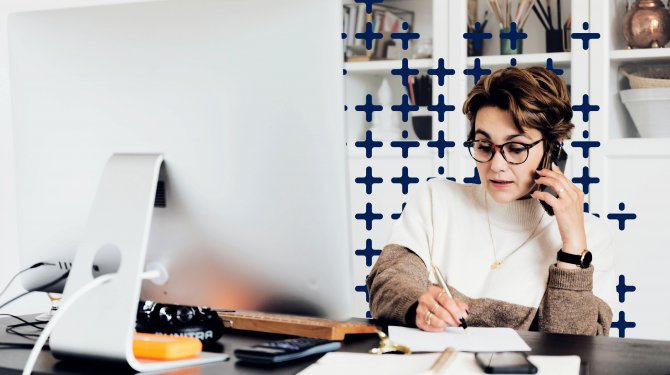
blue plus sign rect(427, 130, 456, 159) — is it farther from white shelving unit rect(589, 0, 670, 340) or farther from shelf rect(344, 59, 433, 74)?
white shelving unit rect(589, 0, 670, 340)

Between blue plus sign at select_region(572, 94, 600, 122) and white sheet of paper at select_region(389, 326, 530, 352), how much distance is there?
1.83 metres

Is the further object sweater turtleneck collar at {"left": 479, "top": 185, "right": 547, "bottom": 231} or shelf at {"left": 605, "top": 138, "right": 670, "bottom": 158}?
shelf at {"left": 605, "top": 138, "right": 670, "bottom": 158}

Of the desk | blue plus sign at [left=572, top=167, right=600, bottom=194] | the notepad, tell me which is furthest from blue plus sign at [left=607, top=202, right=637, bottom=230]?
the notepad

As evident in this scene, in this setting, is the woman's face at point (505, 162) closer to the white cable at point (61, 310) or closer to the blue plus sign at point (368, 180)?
the white cable at point (61, 310)

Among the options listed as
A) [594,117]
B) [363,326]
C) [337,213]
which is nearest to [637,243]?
[594,117]

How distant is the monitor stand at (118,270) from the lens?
1.18 meters

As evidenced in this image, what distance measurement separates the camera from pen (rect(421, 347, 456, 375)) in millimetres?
1087

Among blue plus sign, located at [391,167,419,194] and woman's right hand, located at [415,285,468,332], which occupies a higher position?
blue plus sign, located at [391,167,419,194]

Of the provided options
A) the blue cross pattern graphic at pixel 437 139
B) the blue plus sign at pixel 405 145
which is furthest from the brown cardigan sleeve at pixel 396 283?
the blue plus sign at pixel 405 145

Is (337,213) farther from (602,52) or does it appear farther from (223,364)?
(602,52)

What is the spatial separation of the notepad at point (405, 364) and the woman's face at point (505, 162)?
0.71m

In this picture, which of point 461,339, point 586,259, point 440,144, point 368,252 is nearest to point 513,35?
point 440,144

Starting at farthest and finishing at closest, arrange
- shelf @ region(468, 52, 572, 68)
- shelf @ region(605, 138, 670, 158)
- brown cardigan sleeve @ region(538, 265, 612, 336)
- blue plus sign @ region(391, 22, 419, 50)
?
blue plus sign @ region(391, 22, 419, 50)
shelf @ region(468, 52, 572, 68)
shelf @ region(605, 138, 670, 158)
brown cardigan sleeve @ region(538, 265, 612, 336)

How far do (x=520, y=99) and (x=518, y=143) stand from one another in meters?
0.10
